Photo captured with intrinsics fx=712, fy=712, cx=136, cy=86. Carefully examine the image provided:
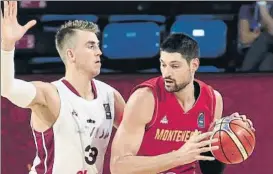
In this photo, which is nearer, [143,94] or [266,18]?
[143,94]

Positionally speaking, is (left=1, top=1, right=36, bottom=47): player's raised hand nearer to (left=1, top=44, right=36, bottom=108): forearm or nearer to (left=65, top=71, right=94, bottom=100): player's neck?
(left=1, top=44, right=36, bottom=108): forearm

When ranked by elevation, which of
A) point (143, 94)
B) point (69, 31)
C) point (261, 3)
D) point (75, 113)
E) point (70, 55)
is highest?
point (261, 3)

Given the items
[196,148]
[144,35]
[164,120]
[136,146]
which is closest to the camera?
[196,148]

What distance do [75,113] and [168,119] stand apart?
1.36 ft

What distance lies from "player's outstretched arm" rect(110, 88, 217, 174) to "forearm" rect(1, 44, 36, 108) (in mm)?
421

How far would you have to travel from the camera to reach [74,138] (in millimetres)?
3127

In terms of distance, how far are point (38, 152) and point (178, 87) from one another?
697 millimetres

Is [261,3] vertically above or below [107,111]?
above

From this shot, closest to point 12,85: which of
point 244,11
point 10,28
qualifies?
point 10,28

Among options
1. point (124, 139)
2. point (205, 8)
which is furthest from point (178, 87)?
point (205, 8)

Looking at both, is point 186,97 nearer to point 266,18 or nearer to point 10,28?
point 266,18

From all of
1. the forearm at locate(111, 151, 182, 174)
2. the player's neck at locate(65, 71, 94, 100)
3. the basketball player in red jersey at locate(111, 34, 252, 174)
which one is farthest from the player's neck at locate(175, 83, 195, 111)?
the player's neck at locate(65, 71, 94, 100)

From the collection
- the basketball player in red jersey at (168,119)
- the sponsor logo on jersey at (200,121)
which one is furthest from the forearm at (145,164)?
the sponsor logo on jersey at (200,121)

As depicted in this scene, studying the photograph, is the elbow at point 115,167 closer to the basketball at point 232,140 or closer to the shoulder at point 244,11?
the basketball at point 232,140
